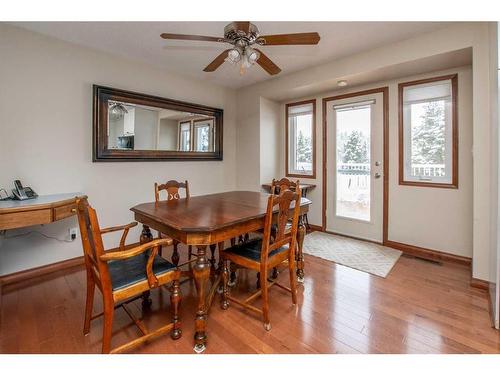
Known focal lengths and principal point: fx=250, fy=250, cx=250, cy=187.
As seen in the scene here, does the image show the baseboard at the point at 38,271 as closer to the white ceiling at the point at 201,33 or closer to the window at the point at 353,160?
the white ceiling at the point at 201,33

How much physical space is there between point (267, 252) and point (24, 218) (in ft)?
6.33

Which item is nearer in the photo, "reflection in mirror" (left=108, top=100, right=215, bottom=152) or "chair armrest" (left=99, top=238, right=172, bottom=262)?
"chair armrest" (left=99, top=238, right=172, bottom=262)

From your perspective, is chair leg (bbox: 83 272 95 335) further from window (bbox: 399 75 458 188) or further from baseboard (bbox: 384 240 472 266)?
window (bbox: 399 75 458 188)

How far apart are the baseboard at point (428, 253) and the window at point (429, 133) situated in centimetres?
79

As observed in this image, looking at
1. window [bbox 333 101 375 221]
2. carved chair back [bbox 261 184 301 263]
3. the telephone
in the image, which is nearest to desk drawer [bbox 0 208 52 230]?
the telephone

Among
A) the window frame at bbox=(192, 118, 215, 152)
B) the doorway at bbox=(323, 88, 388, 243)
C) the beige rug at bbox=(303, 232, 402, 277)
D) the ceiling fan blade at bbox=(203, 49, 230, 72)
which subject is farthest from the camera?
the window frame at bbox=(192, 118, 215, 152)

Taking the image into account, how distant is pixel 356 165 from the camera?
144 inches

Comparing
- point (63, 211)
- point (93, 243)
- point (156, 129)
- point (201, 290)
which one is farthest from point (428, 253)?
point (63, 211)

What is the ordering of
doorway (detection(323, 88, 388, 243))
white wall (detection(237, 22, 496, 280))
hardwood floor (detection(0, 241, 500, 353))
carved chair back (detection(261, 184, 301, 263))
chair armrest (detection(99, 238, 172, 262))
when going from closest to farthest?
chair armrest (detection(99, 238, 172, 262)) < hardwood floor (detection(0, 241, 500, 353)) < carved chair back (detection(261, 184, 301, 263)) < white wall (detection(237, 22, 496, 280)) < doorway (detection(323, 88, 388, 243))

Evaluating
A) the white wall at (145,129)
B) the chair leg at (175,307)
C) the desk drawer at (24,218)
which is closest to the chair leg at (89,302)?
the chair leg at (175,307)

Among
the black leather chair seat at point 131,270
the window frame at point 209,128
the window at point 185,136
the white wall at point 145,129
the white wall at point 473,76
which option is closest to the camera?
the black leather chair seat at point 131,270

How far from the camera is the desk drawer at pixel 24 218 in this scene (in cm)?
190

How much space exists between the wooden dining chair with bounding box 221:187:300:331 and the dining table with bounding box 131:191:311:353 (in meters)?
0.14

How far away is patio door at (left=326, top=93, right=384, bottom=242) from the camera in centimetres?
344
